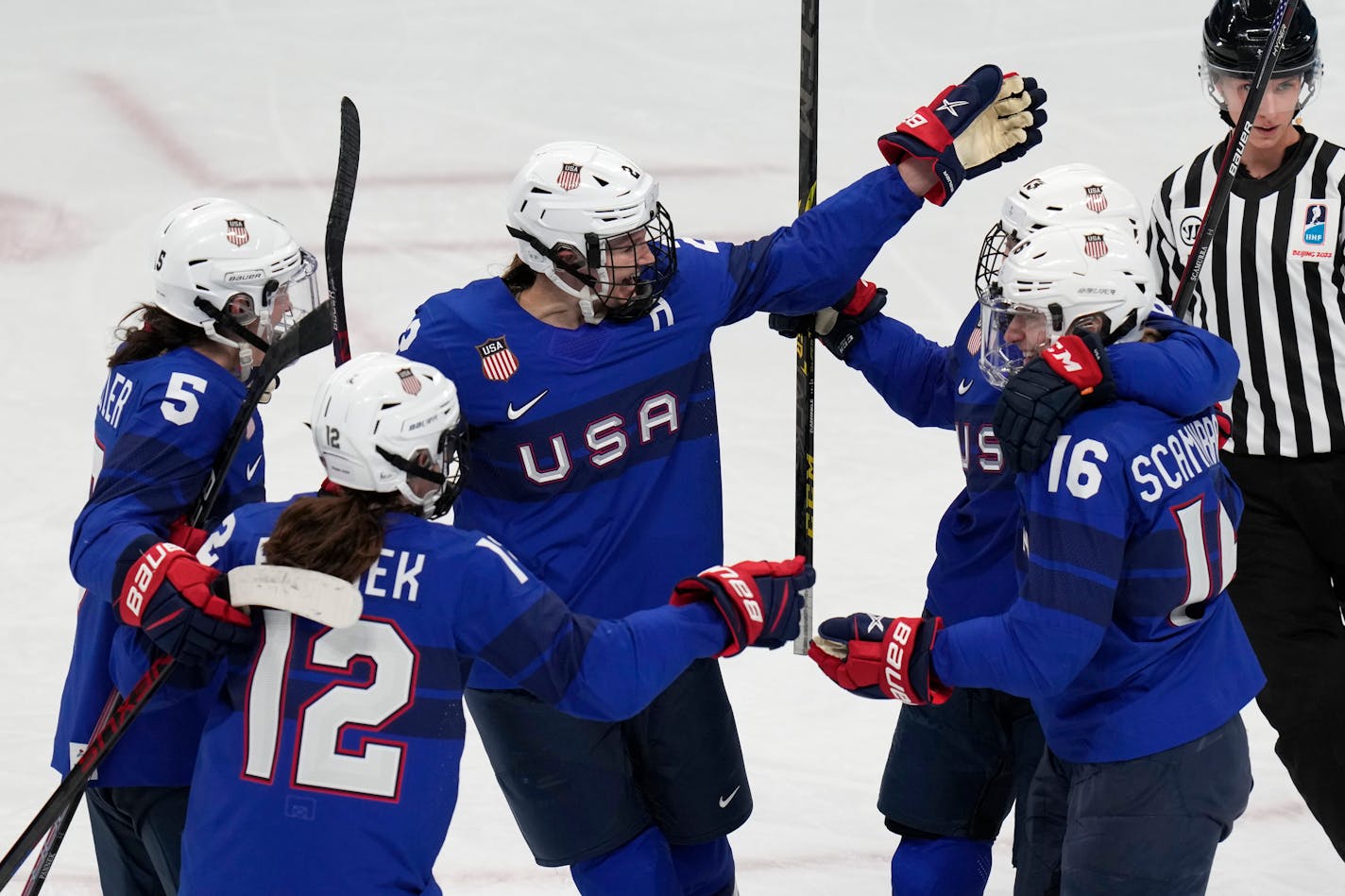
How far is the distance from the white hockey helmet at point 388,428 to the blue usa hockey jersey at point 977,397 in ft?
3.14

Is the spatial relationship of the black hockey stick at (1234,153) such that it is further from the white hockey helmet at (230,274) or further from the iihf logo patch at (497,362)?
the white hockey helmet at (230,274)

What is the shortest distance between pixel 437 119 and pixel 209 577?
203 inches

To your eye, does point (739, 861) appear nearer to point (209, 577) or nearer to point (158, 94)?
point (209, 577)

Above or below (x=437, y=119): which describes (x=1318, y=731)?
below

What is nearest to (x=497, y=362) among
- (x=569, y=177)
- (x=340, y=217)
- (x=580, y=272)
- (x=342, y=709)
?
(x=580, y=272)

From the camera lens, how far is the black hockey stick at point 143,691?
108 inches

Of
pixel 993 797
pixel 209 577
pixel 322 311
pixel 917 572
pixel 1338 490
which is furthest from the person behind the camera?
pixel 917 572

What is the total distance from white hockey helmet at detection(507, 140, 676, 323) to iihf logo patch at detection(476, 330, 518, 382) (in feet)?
0.48

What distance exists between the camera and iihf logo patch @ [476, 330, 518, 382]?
3037 mm

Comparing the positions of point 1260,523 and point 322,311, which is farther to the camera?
point 1260,523

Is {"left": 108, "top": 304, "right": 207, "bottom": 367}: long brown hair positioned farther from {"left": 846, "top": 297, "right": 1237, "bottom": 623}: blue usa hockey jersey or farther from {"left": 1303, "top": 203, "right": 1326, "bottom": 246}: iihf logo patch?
{"left": 1303, "top": 203, "right": 1326, "bottom": 246}: iihf logo patch

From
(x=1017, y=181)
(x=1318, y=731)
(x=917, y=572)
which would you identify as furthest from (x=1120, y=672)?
(x=1017, y=181)

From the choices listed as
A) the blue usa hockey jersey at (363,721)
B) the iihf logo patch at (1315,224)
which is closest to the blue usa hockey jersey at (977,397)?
the iihf logo patch at (1315,224)

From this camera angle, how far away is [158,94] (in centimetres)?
777
